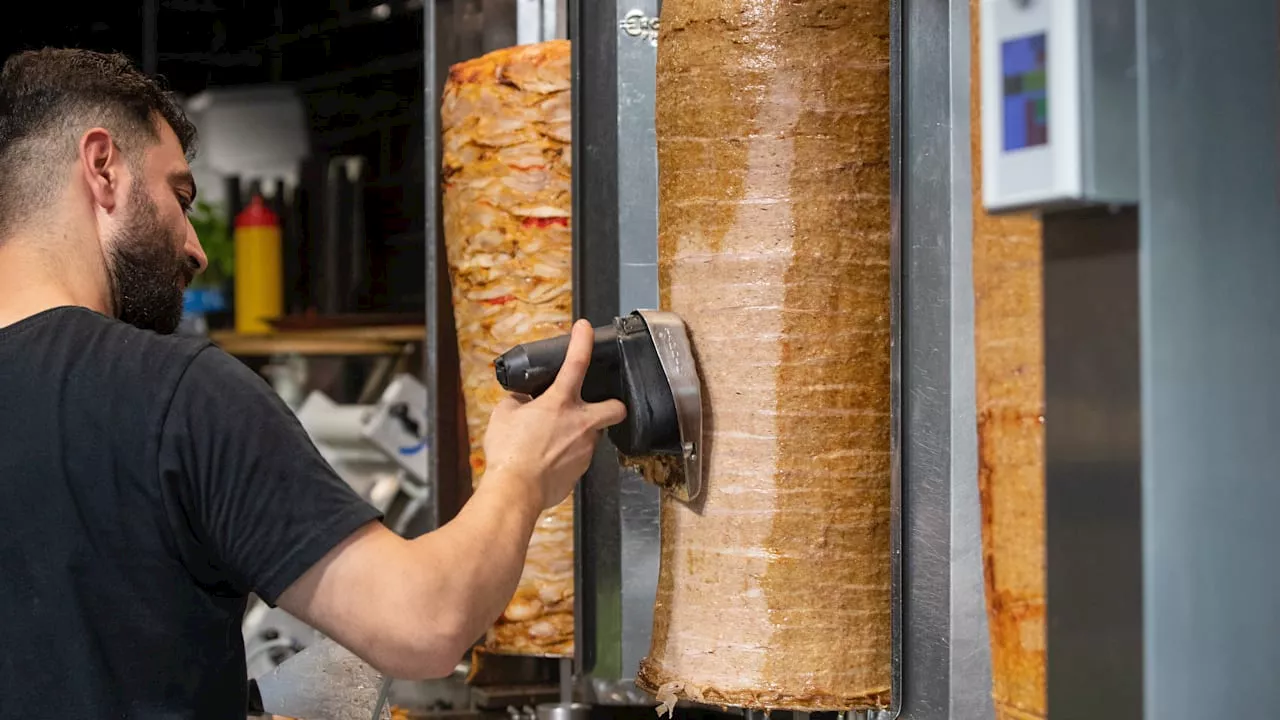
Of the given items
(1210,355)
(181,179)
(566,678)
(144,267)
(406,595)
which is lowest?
(566,678)

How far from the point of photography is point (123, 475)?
1345mm

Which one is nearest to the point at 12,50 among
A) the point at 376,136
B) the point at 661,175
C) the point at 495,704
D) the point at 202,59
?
the point at 202,59

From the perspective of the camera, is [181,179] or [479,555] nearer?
[479,555]

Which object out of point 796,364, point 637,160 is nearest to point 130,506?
point 796,364

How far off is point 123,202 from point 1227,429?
1164mm

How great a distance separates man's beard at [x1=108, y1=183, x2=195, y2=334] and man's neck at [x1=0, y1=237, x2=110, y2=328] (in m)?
0.04

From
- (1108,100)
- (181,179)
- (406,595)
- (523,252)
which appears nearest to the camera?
(1108,100)

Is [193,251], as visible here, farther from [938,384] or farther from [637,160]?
[938,384]

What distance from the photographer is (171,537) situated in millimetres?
1358

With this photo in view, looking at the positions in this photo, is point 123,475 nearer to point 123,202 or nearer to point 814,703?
point 123,202

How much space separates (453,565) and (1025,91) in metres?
0.71

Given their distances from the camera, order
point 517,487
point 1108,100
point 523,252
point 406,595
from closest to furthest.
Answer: point 1108,100 < point 406,595 < point 517,487 < point 523,252

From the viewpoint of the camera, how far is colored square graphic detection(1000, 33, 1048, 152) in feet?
3.17

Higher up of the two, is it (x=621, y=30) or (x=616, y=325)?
(x=621, y=30)
